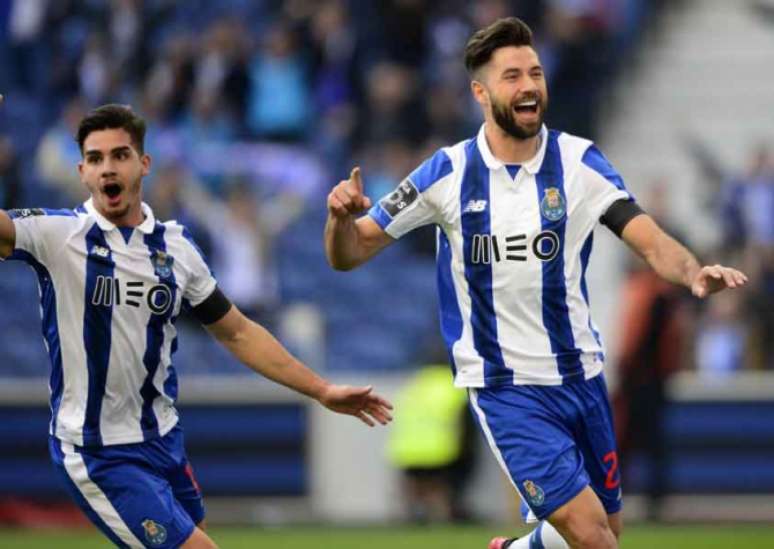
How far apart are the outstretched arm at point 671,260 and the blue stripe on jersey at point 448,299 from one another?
0.71 m

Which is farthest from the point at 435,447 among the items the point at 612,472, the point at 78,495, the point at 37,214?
the point at 37,214

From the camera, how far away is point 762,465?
46.2ft

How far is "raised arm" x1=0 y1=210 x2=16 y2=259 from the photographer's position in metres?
6.84

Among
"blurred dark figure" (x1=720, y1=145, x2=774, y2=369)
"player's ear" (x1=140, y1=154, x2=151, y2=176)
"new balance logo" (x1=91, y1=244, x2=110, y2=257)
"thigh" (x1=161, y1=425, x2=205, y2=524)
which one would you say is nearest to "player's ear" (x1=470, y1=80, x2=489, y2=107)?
"player's ear" (x1=140, y1=154, x2=151, y2=176)

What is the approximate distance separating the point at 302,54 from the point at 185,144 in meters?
1.36

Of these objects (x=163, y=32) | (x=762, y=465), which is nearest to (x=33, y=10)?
(x=163, y=32)

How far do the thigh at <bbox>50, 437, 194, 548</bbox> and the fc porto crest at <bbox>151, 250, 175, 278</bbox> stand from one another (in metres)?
0.66

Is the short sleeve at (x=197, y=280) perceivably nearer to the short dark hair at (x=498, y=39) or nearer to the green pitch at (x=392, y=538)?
the short dark hair at (x=498, y=39)

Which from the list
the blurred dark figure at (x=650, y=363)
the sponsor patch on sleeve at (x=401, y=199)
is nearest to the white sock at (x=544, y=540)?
the sponsor patch on sleeve at (x=401, y=199)

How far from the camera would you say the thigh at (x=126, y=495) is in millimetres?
6859

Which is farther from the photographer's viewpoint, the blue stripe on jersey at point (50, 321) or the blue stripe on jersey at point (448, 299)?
the blue stripe on jersey at point (448, 299)

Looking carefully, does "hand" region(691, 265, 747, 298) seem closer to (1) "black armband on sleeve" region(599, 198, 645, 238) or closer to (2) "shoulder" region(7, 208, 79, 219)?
(1) "black armband on sleeve" region(599, 198, 645, 238)

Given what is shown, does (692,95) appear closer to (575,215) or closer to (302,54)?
(302,54)

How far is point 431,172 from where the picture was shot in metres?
7.56
